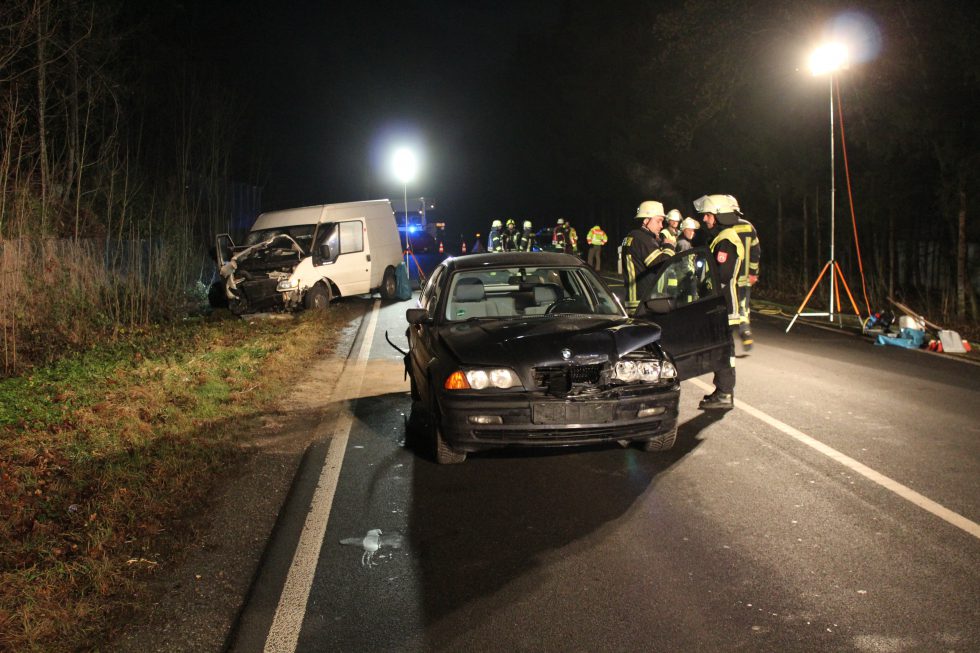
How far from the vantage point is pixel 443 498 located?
5977 mm

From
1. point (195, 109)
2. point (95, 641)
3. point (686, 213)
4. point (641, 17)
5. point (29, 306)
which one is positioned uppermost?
point (641, 17)

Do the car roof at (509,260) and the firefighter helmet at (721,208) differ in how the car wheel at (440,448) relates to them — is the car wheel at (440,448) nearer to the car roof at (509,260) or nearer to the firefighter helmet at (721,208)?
the car roof at (509,260)

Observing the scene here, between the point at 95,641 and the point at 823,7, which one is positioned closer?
the point at 95,641

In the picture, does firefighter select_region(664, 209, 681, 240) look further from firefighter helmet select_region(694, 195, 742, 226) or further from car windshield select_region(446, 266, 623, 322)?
car windshield select_region(446, 266, 623, 322)

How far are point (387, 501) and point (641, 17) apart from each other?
37.9 metres

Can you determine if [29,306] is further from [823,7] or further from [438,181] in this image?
[438,181]

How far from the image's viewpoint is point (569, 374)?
19.9 ft

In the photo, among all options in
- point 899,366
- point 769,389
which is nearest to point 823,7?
point 899,366

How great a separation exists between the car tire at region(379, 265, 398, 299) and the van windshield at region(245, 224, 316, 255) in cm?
257

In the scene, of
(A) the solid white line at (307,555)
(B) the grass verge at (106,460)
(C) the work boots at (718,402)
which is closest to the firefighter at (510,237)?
(B) the grass verge at (106,460)

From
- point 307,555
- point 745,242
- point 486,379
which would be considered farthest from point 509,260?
point 307,555

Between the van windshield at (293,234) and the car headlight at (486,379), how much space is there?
42.0 ft

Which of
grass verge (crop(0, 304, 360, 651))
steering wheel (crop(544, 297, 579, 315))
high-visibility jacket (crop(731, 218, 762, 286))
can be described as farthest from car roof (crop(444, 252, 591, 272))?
grass verge (crop(0, 304, 360, 651))

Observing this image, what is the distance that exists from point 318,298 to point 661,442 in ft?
41.0
